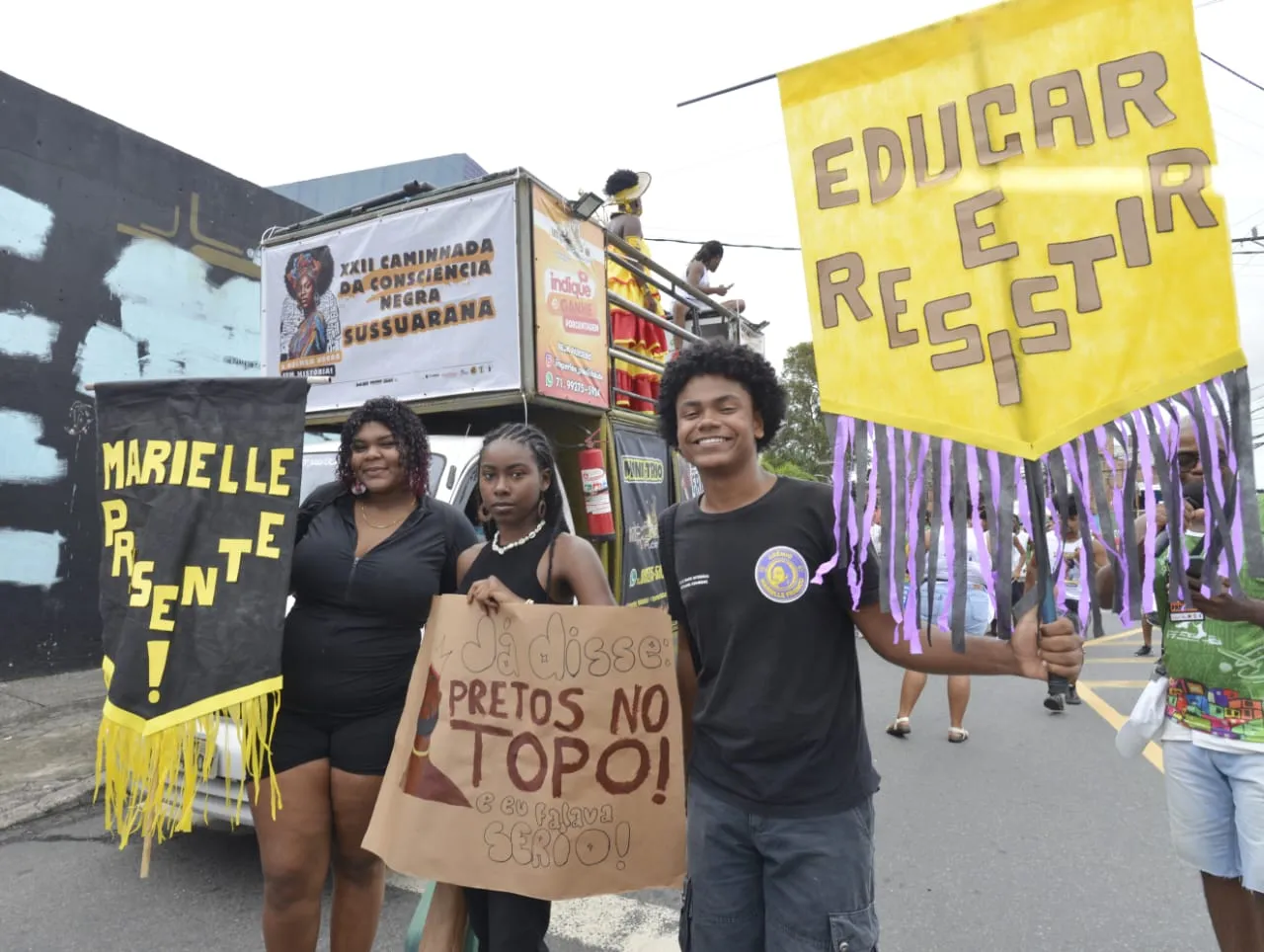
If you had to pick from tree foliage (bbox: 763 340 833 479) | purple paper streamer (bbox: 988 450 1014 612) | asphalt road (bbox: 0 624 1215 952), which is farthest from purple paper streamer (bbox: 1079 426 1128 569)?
tree foliage (bbox: 763 340 833 479)

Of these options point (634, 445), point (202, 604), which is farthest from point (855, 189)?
point (634, 445)

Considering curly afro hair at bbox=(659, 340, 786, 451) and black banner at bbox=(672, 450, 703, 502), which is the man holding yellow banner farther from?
black banner at bbox=(672, 450, 703, 502)

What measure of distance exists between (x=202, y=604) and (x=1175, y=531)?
87.3 inches

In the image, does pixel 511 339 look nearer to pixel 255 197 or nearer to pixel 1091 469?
pixel 1091 469

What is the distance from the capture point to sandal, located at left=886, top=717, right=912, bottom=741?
5551 millimetres

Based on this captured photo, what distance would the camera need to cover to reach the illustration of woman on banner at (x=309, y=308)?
5.07 meters

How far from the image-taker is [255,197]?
30.5 ft

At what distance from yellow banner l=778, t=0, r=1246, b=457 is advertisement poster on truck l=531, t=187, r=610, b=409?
3038mm

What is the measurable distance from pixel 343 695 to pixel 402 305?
309cm

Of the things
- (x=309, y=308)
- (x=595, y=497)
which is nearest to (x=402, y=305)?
(x=309, y=308)

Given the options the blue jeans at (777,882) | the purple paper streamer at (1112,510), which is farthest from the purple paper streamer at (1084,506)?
the blue jeans at (777,882)

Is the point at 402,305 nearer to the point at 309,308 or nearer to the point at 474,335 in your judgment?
the point at 474,335

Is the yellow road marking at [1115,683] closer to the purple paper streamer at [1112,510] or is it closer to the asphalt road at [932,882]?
the asphalt road at [932,882]

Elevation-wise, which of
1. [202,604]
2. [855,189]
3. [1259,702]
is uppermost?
[855,189]
